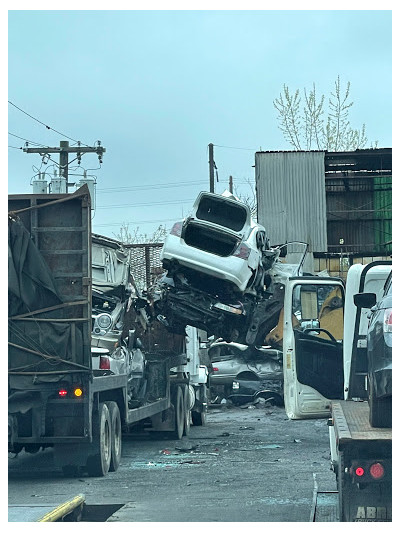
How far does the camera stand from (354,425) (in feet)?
24.2

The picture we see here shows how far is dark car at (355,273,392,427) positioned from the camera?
6.88 meters

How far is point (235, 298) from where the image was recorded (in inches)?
564

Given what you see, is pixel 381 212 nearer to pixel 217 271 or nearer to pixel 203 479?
pixel 217 271

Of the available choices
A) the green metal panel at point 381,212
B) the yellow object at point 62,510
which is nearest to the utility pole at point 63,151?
the green metal panel at point 381,212

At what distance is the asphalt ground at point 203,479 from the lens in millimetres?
9219

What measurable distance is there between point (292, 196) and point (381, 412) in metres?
27.3

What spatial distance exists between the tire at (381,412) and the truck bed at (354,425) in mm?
65

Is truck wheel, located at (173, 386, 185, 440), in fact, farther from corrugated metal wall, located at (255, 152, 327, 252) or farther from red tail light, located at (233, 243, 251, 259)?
corrugated metal wall, located at (255, 152, 327, 252)

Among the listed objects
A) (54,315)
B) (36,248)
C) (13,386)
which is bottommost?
(13,386)

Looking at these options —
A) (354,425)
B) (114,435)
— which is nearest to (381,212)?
(114,435)

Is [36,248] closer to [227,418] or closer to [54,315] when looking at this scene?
[54,315]

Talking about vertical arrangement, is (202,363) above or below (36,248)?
below

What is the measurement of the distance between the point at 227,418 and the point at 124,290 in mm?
6754
